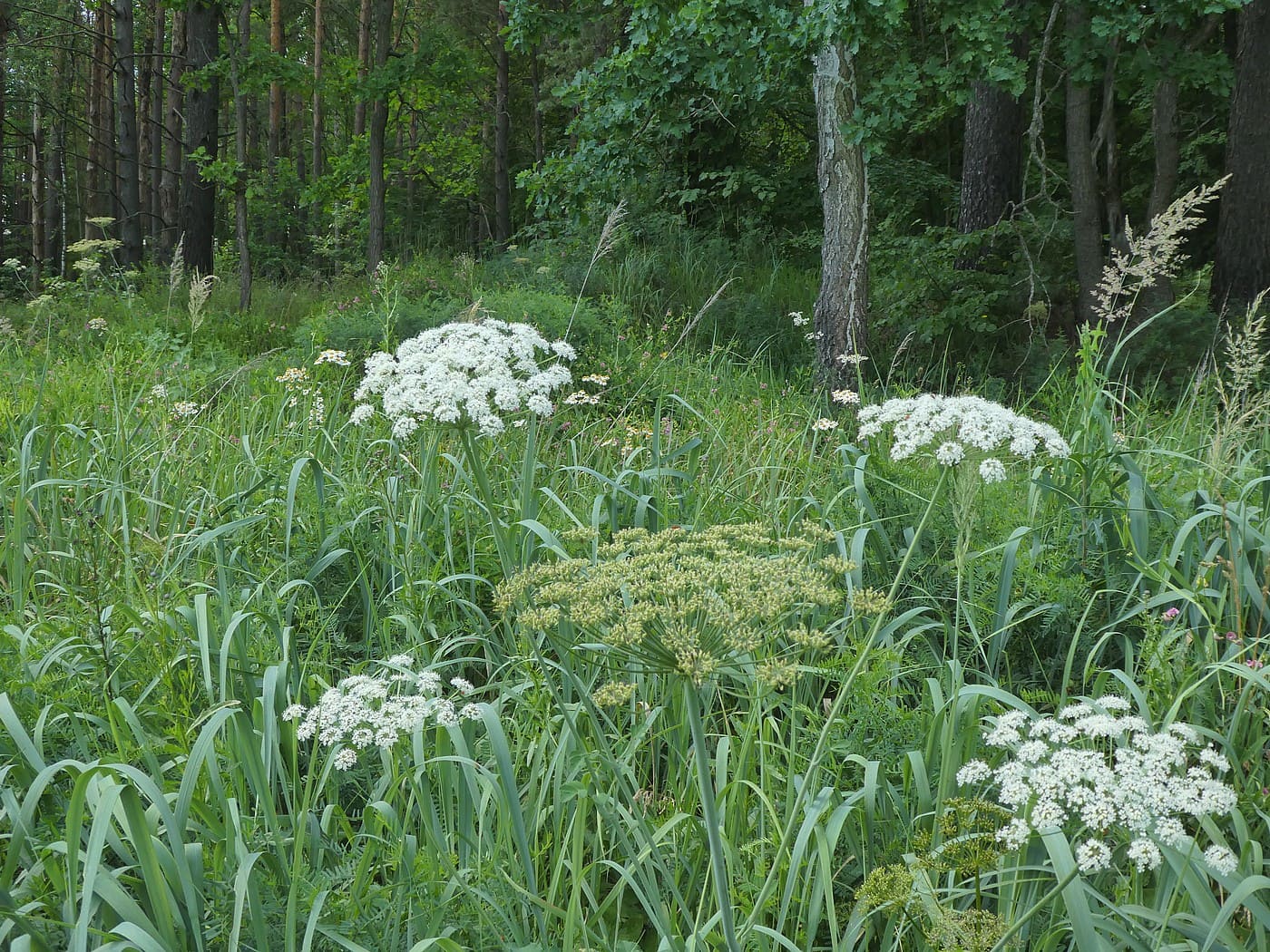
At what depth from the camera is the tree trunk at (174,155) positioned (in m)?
14.4

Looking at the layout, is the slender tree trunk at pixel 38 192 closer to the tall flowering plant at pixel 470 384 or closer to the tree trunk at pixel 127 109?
the tree trunk at pixel 127 109

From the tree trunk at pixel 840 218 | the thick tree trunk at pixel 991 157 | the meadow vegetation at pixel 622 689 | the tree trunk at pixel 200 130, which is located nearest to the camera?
the meadow vegetation at pixel 622 689

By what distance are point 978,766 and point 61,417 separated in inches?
197

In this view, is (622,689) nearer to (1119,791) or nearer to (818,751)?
(818,751)

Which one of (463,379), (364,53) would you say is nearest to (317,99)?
(364,53)

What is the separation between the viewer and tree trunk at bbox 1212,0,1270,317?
28.8 ft

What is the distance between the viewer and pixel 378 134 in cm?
1083


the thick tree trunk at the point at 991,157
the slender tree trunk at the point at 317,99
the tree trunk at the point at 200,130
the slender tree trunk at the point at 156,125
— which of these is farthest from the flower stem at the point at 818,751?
the slender tree trunk at the point at 317,99

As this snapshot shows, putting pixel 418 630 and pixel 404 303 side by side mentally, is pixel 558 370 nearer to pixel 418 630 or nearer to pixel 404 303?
pixel 418 630

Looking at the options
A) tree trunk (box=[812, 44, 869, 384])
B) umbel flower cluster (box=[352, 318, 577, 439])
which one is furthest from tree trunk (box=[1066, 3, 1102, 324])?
umbel flower cluster (box=[352, 318, 577, 439])

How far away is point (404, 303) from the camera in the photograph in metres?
8.02

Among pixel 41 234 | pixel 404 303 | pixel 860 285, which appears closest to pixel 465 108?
pixel 404 303

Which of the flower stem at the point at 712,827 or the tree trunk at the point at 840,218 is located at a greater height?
the tree trunk at the point at 840,218

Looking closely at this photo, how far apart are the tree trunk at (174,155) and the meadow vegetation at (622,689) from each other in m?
12.0
